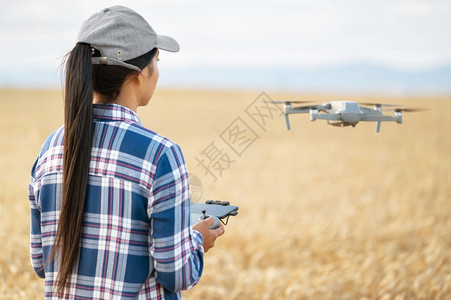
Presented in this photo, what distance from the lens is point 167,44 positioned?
5.33 feet

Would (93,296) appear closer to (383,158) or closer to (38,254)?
(38,254)

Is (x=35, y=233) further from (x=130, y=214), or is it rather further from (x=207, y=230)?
(x=207, y=230)

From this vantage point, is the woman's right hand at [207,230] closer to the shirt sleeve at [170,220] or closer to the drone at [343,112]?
the shirt sleeve at [170,220]

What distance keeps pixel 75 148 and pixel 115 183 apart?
166 millimetres

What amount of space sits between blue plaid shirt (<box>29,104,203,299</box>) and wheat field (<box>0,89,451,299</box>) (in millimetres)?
560

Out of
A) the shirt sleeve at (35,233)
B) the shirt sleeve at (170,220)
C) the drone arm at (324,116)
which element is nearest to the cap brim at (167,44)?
the shirt sleeve at (170,220)

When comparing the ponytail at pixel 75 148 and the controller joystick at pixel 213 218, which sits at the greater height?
the ponytail at pixel 75 148

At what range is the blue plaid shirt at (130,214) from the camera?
147cm

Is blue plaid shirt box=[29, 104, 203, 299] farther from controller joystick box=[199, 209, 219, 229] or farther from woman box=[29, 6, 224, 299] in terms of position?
controller joystick box=[199, 209, 219, 229]

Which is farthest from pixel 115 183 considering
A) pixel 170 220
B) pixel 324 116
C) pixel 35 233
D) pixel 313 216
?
pixel 313 216

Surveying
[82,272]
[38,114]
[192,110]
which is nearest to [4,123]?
[38,114]

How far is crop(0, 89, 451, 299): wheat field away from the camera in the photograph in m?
4.11

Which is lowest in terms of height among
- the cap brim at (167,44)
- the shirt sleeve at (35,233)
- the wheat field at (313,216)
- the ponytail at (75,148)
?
the wheat field at (313,216)

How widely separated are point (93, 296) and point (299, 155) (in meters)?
11.9
